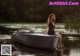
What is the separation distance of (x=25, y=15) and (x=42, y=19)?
25 cm

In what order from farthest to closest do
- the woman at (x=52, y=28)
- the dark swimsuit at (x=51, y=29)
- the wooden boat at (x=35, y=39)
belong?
the wooden boat at (x=35, y=39)
the dark swimsuit at (x=51, y=29)
the woman at (x=52, y=28)

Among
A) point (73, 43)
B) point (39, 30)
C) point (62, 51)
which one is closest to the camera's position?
point (62, 51)

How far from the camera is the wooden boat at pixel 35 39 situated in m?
4.03

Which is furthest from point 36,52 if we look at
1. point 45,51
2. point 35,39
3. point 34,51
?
point 35,39

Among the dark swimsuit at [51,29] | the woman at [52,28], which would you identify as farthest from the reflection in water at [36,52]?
the dark swimsuit at [51,29]

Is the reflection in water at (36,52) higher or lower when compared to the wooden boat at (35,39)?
lower

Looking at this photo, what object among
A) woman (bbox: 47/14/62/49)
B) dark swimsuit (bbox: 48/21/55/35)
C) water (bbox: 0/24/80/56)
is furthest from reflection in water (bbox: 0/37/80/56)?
dark swimsuit (bbox: 48/21/55/35)

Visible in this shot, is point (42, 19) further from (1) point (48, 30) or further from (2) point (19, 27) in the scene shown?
(2) point (19, 27)

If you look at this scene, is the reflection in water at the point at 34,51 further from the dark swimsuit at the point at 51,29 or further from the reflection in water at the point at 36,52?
the dark swimsuit at the point at 51,29

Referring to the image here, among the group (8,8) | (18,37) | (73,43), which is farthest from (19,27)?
(73,43)

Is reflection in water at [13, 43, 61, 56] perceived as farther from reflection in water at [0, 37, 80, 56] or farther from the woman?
the woman

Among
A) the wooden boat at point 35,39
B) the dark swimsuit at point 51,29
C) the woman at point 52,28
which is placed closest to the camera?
the woman at point 52,28

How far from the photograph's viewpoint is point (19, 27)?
4441 millimetres

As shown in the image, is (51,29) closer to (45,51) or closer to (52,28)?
(52,28)
